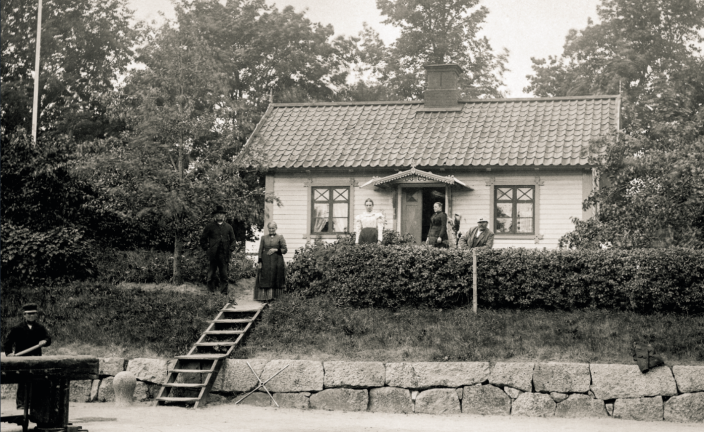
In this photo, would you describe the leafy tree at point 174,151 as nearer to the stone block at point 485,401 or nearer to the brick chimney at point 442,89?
the stone block at point 485,401

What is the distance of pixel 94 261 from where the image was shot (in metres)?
20.4

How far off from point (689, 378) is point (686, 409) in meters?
0.45

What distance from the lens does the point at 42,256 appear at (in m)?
19.5

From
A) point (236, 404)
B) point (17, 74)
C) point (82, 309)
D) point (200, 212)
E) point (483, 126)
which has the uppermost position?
point (17, 74)

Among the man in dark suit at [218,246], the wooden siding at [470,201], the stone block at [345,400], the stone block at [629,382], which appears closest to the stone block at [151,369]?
the stone block at [345,400]

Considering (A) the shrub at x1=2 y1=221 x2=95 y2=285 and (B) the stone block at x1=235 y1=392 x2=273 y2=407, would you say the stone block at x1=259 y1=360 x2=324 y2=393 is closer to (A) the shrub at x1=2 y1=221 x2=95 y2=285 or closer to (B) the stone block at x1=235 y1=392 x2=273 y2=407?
(B) the stone block at x1=235 y1=392 x2=273 y2=407

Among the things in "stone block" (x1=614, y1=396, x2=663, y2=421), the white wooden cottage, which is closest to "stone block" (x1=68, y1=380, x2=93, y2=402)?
"stone block" (x1=614, y1=396, x2=663, y2=421)

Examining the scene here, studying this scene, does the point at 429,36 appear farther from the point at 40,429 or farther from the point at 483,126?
the point at 40,429

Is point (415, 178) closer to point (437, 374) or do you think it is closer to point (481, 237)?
point (481, 237)

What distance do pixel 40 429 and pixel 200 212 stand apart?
30.5ft

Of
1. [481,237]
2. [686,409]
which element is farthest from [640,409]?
[481,237]

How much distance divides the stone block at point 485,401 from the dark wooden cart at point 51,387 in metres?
5.70

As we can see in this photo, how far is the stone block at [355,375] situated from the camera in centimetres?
1477

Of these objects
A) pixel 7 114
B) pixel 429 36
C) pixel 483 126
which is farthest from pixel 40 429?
pixel 429 36
